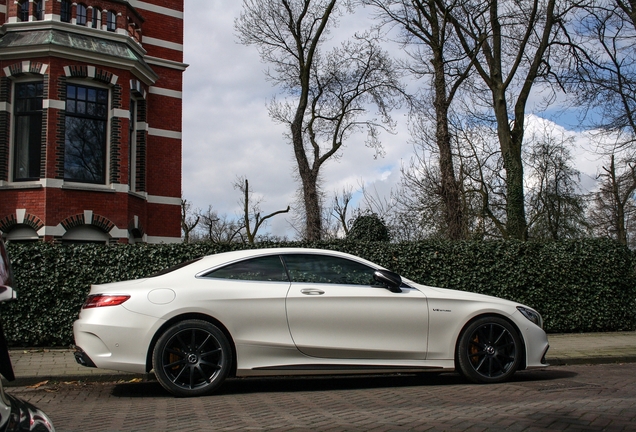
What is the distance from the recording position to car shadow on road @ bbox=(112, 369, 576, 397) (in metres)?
7.39

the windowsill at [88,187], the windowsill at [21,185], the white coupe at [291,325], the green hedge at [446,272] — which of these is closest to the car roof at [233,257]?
the white coupe at [291,325]

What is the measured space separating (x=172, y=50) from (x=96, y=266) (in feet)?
32.5

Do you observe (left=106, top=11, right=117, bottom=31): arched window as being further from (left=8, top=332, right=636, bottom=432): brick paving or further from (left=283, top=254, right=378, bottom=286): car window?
(left=283, top=254, right=378, bottom=286): car window

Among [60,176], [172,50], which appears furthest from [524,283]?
[172,50]

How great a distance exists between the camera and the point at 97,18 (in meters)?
16.9

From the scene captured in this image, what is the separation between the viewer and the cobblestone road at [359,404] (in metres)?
5.26

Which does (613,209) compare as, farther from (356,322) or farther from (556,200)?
(356,322)

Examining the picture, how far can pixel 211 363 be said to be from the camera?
266 inches

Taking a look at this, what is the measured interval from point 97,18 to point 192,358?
1285 cm

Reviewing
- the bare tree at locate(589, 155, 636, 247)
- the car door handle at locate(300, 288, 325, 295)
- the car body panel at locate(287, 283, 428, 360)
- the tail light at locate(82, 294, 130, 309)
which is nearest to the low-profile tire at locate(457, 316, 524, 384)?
the car body panel at locate(287, 283, 428, 360)

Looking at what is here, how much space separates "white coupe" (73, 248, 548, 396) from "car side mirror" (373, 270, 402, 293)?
12 millimetres

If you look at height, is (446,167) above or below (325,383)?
above

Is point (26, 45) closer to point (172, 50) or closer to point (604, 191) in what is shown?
point (172, 50)

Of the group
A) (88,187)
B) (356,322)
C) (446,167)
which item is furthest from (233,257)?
(446,167)
